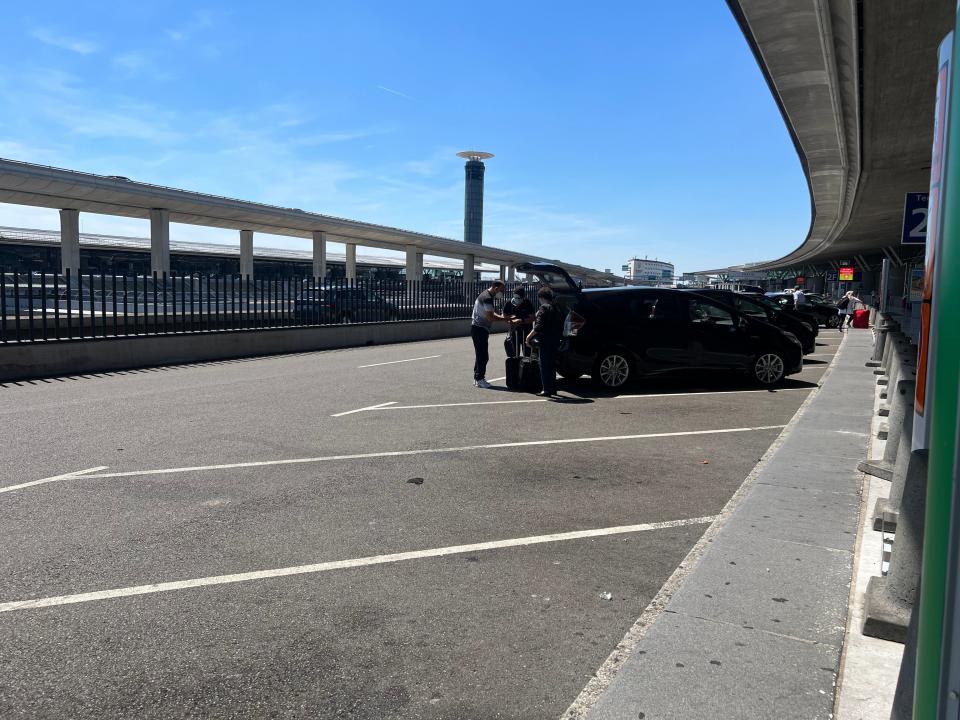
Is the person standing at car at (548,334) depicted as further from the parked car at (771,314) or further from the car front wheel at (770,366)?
the parked car at (771,314)

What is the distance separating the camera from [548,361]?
11.1 m

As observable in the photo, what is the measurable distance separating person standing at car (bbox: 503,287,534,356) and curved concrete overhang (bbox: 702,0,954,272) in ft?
17.4

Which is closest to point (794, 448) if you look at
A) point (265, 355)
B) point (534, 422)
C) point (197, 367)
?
point (534, 422)

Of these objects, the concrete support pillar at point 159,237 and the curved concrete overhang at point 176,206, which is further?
the concrete support pillar at point 159,237

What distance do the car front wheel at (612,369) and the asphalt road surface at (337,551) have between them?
2.26 m

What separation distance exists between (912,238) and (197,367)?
1317 cm

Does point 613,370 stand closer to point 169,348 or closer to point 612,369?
point 612,369

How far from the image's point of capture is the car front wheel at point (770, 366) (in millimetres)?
12141

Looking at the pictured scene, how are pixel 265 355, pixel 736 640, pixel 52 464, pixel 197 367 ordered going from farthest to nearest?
pixel 265 355
pixel 197 367
pixel 52 464
pixel 736 640

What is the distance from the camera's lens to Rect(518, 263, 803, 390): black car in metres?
11.8

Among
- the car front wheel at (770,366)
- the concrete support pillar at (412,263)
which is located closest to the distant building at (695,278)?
the concrete support pillar at (412,263)

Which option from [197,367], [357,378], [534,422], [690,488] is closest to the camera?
[690,488]

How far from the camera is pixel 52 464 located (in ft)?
21.9

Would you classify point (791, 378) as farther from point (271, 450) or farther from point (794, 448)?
point (271, 450)
